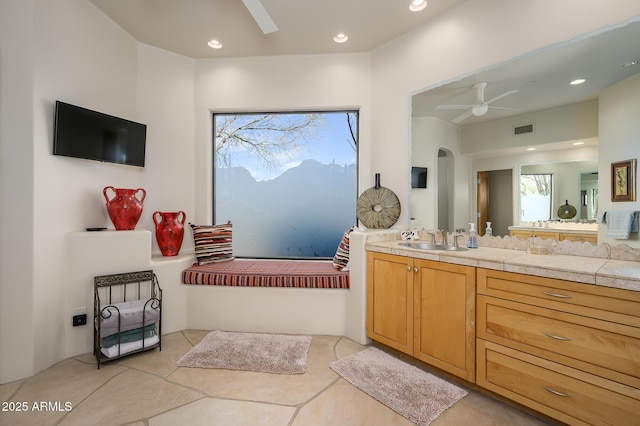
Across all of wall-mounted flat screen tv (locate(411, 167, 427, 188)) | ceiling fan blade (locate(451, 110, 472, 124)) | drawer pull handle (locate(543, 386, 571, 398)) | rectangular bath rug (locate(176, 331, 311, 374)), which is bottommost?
rectangular bath rug (locate(176, 331, 311, 374))

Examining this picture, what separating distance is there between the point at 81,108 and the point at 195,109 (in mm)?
1169

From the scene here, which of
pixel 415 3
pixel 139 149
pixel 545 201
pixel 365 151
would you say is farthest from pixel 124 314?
pixel 415 3

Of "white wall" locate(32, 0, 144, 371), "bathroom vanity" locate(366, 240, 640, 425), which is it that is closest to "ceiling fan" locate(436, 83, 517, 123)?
"bathroom vanity" locate(366, 240, 640, 425)

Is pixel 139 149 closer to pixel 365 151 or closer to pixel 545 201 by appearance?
pixel 365 151

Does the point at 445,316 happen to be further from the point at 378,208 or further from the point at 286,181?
the point at 286,181

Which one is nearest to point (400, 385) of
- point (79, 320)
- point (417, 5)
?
point (79, 320)

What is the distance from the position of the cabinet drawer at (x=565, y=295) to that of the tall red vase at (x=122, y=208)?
288 centimetres

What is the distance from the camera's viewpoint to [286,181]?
134 inches

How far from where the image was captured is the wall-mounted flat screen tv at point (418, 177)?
105 inches

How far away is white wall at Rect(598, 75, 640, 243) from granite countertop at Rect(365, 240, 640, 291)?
264 mm

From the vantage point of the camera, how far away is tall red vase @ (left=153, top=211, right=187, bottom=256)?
9.67 ft

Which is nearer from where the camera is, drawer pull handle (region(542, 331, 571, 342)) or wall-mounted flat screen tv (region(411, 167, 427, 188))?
drawer pull handle (region(542, 331, 571, 342))

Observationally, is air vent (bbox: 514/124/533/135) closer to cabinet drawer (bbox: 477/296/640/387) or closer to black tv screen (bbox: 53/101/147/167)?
cabinet drawer (bbox: 477/296/640/387)

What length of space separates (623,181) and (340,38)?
2541 millimetres
